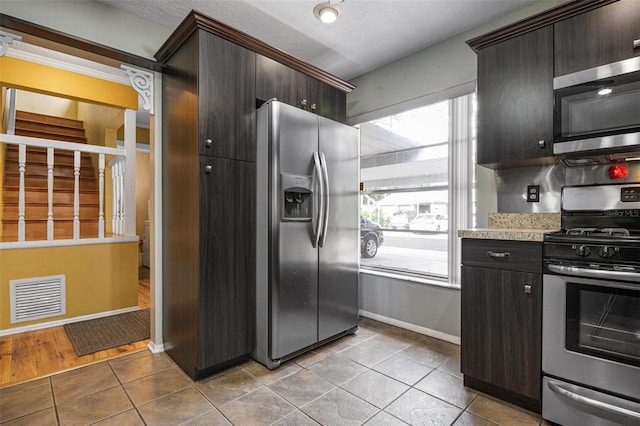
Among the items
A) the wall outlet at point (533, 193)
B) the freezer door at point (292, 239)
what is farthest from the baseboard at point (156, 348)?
the wall outlet at point (533, 193)

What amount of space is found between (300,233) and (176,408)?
4.32 feet

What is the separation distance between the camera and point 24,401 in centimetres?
190

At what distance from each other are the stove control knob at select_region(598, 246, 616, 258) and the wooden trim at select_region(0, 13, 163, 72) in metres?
3.09

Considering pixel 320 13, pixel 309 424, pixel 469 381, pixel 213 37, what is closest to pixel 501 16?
pixel 320 13

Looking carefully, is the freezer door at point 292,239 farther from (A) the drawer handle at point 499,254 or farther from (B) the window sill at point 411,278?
(A) the drawer handle at point 499,254

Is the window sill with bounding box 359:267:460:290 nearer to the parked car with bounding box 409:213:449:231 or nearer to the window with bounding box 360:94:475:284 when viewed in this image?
the window with bounding box 360:94:475:284

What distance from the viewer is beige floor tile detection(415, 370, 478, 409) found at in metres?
1.92

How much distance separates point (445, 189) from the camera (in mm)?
2934

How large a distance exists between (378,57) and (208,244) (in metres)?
2.37

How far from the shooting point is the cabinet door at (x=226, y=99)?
211 centimetres

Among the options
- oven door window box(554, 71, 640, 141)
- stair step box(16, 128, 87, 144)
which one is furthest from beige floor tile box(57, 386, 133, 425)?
stair step box(16, 128, 87, 144)

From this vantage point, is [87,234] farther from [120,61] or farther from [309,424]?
[309,424]

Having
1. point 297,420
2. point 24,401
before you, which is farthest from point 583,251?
point 24,401

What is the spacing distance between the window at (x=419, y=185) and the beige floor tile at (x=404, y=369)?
83 centimetres
